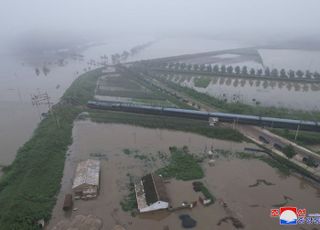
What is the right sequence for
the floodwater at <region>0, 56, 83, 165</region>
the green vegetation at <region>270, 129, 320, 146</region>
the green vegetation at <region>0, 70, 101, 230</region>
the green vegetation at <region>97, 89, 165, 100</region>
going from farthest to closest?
1. the green vegetation at <region>97, 89, 165, 100</region>
2. the floodwater at <region>0, 56, 83, 165</region>
3. the green vegetation at <region>270, 129, 320, 146</region>
4. the green vegetation at <region>0, 70, 101, 230</region>

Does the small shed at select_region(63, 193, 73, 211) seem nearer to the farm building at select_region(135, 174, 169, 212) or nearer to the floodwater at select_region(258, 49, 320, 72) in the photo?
the farm building at select_region(135, 174, 169, 212)

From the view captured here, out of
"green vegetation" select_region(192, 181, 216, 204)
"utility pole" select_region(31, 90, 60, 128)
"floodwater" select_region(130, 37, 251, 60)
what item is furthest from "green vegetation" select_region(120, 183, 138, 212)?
"floodwater" select_region(130, 37, 251, 60)

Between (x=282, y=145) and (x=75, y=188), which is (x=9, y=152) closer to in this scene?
(x=75, y=188)

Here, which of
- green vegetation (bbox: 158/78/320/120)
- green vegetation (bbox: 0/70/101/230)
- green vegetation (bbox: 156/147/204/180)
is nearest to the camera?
green vegetation (bbox: 0/70/101/230)

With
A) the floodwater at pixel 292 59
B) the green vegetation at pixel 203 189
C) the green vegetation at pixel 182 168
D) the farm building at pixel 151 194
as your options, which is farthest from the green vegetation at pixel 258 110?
the floodwater at pixel 292 59

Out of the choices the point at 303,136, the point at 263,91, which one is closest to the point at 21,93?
the point at 263,91

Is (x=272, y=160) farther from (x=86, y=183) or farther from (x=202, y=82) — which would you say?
(x=202, y=82)
